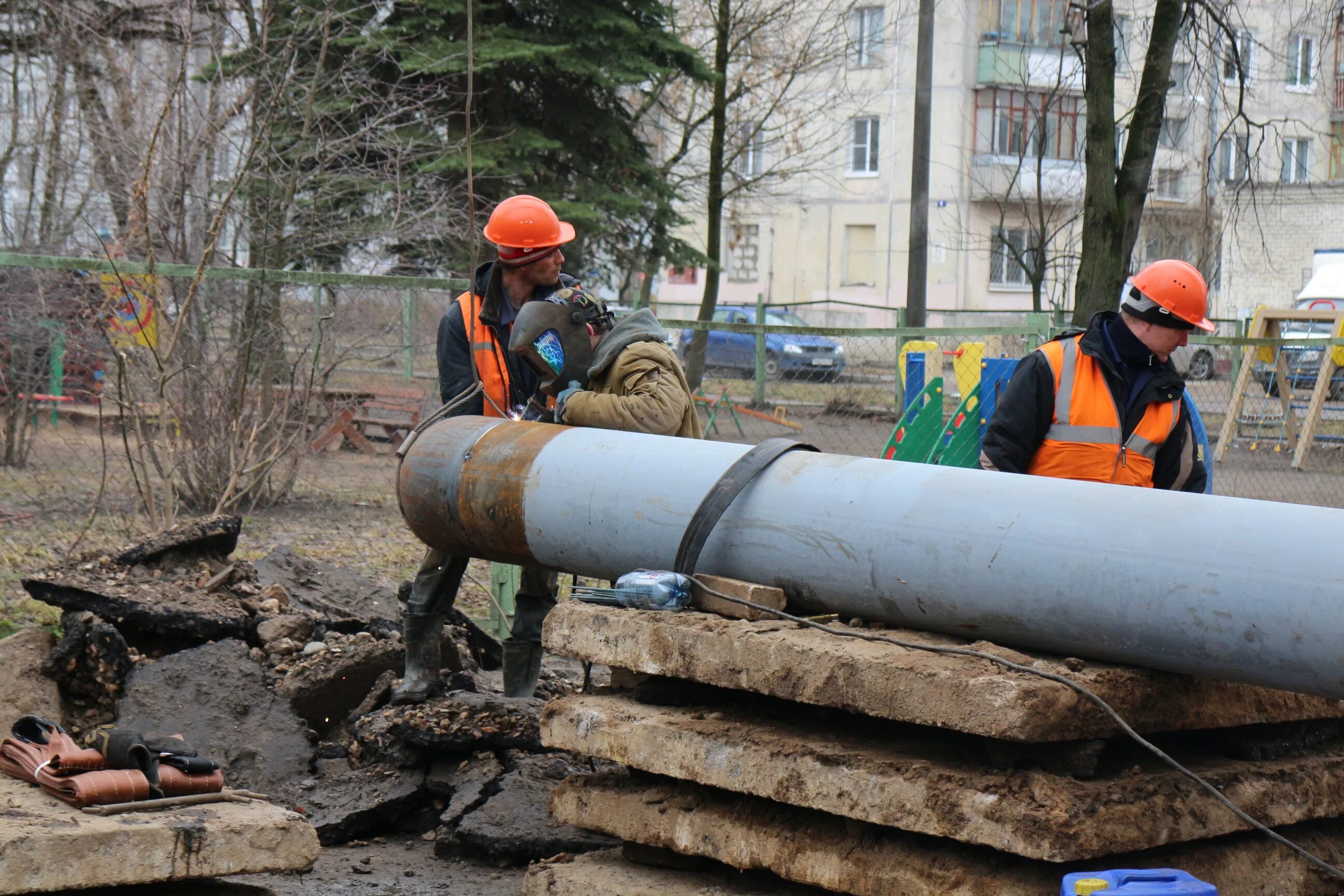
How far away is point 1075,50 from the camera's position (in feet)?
33.0

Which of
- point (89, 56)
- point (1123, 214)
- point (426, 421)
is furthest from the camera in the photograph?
point (89, 56)

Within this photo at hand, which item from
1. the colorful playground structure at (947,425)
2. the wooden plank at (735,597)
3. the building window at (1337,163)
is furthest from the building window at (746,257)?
the wooden plank at (735,597)

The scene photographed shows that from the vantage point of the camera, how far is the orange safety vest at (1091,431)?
4.47 metres

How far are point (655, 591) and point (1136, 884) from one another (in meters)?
1.34

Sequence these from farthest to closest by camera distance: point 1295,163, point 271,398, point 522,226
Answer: point 1295,163, point 271,398, point 522,226

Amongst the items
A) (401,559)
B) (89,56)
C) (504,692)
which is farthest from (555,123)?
(504,692)

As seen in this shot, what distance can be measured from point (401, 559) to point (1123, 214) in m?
5.50

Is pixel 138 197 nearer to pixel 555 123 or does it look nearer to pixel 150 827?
pixel 150 827

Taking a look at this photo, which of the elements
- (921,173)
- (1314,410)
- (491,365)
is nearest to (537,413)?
(491,365)

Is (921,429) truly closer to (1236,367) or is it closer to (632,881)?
(632,881)

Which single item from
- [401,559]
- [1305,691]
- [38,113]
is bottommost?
[401,559]

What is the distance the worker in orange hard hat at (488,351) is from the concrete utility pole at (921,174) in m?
12.1

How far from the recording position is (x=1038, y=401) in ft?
14.7

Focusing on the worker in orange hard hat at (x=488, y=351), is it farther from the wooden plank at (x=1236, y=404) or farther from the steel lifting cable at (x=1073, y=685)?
the wooden plank at (x=1236, y=404)
